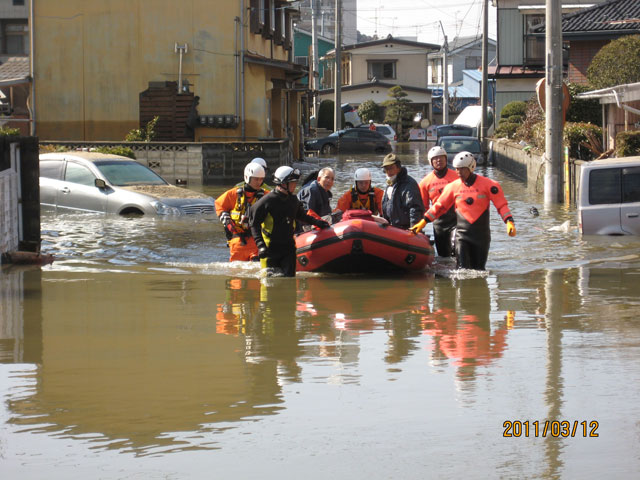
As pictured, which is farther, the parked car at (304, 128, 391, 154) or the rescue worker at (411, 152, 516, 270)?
the parked car at (304, 128, 391, 154)

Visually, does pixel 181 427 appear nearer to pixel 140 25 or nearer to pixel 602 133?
pixel 602 133

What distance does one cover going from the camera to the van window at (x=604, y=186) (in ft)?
54.2

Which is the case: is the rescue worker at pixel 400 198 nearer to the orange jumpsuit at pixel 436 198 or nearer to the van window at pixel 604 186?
the orange jumpsuit at pixel 436 198

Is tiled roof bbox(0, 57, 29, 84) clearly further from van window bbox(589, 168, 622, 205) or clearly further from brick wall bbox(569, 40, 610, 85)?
van window bbox(589, 168, 622, 205)

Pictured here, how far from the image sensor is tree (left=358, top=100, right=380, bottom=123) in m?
77.2

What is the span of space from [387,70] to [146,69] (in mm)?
48761

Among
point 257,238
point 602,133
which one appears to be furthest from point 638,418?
point 602,133

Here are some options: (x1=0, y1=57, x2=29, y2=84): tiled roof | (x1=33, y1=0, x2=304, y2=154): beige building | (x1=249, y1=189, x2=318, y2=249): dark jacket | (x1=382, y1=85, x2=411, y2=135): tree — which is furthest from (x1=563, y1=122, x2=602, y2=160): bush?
(x1=382, y1=85, x2=411, y2=135): tree

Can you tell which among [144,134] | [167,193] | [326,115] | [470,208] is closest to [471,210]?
[470,208]

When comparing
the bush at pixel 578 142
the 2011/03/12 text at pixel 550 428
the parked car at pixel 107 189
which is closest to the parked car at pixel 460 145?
the bush at pixel 578 142

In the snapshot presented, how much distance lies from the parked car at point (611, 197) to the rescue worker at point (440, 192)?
2906mm

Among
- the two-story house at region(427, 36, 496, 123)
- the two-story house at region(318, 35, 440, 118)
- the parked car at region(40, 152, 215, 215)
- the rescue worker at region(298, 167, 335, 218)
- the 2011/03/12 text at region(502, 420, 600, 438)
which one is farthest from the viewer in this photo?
the two-story house at region(427, 36, 496, 123)

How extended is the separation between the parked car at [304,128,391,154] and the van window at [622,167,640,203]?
129 feet

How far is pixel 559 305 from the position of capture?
11617mm
